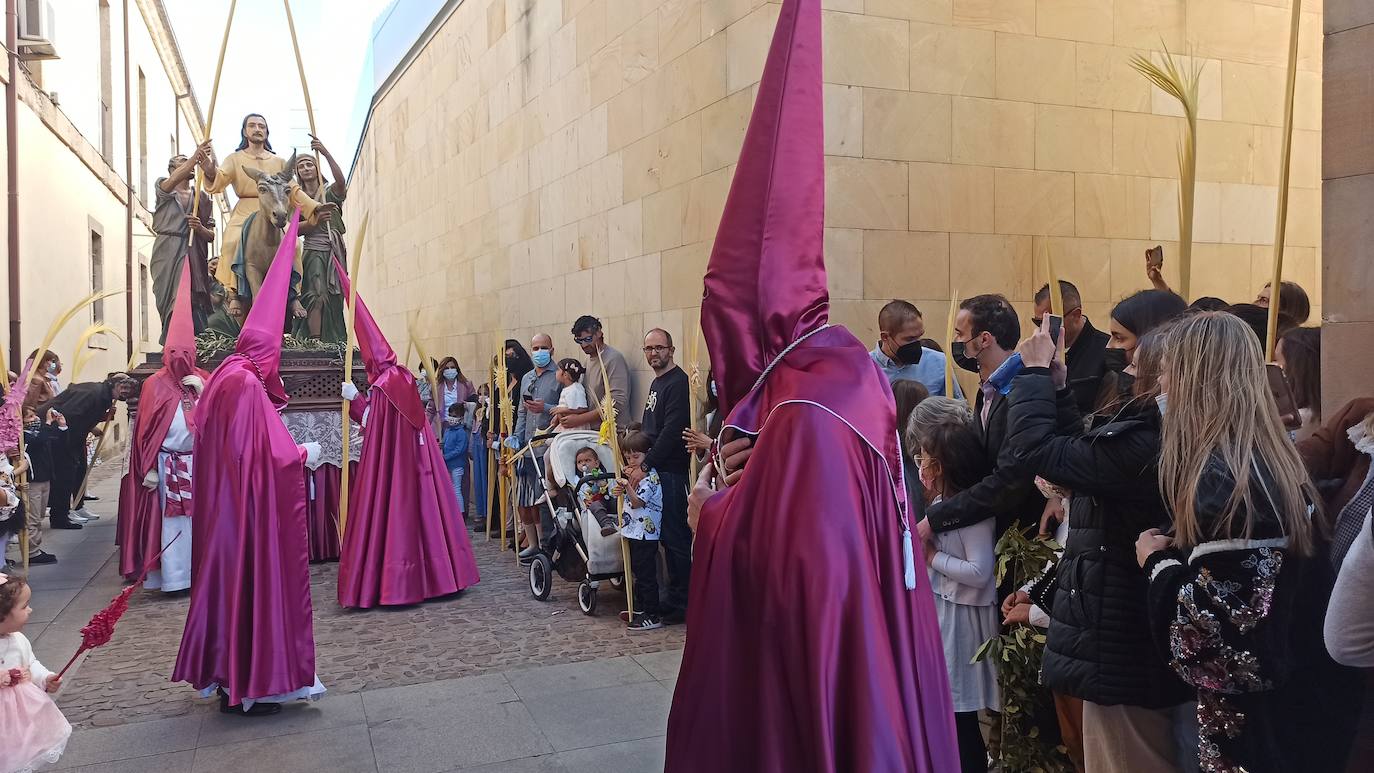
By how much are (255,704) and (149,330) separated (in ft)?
78.8

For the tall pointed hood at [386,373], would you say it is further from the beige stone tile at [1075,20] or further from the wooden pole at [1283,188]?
the wooden pole at [1283,188]

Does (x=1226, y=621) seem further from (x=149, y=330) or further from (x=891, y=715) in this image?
(x=149, y=330)

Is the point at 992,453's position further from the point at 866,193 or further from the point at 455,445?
the point at 455,445

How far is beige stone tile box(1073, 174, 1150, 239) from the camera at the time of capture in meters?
7.80

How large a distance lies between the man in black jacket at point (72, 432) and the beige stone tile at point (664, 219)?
223 inches

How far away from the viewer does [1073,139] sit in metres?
7.79

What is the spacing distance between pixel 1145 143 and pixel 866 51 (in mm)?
2547

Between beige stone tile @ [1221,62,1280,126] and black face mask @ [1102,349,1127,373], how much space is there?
4.48 metres

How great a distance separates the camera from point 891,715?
2059 millimetres

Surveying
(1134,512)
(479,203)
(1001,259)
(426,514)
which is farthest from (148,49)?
(1134,512)

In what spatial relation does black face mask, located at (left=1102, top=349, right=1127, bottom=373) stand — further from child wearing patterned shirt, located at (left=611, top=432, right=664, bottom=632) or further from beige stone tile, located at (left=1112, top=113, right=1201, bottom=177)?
beige stone tile, located at (left=1112, top=113, right=1201, bottom=177)

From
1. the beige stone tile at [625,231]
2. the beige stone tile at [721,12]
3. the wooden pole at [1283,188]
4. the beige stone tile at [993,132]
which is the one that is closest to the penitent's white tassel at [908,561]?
the wooden pole at [1283,188]

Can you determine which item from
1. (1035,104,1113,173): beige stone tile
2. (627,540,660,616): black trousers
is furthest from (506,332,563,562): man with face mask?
(1035,104,1113,173): beige stone tile

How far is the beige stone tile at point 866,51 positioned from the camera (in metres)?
7.15
